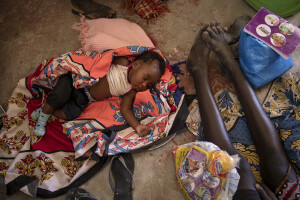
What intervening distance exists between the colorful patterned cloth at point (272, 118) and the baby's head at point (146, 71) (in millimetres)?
391

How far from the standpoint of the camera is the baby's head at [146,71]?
144 centimetres

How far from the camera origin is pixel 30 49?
1.83 metres

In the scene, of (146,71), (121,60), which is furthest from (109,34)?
(146,71)

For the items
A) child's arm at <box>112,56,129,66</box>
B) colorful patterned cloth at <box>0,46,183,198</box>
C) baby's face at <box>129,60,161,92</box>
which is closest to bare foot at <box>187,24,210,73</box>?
colorful patterned cloth at <box>0,46,183,198</box>

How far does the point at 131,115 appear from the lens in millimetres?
1529

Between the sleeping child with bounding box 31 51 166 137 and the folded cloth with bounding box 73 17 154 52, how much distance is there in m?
0.18

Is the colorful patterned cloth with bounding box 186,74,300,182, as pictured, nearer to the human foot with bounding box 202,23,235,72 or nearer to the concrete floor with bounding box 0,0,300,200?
the concrete floor with bounding box 0,0,300,200

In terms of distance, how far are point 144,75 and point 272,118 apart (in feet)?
3.08

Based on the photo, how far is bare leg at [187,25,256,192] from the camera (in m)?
1.20

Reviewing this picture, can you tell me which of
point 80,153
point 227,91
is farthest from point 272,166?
point 80,153

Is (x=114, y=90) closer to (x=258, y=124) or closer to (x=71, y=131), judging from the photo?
(x=71, y=131)

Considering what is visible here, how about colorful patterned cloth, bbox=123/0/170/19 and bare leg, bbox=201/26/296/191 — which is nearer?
bare leg, bbox=201/26/296/191

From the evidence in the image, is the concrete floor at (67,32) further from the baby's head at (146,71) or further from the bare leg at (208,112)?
the baby's head at (146,71)

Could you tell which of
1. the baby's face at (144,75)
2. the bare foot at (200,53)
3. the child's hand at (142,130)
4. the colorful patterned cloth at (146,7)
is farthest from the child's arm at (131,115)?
the colorful patterned cloth at (146,7)
